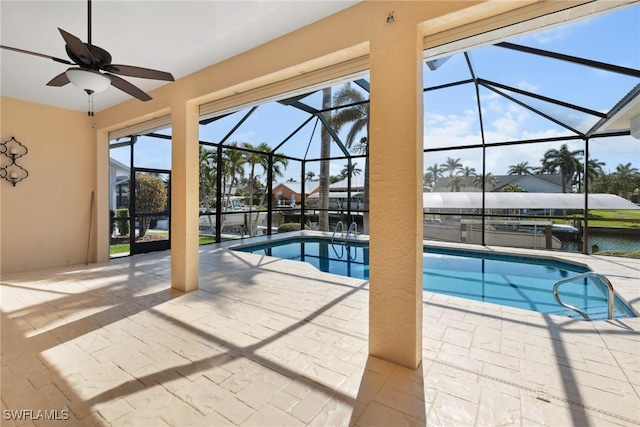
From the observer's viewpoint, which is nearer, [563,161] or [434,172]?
[563,161]

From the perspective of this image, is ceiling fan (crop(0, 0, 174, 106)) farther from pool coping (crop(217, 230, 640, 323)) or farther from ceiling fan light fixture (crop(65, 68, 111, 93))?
pool coping (crop(217, 230, 640, 323))

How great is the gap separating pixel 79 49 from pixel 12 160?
4.53m

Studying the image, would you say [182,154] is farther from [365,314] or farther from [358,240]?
[358,240]

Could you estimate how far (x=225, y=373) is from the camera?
7.48 ft

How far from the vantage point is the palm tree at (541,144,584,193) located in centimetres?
909

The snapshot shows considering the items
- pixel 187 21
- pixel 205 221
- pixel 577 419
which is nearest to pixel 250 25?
pixel 187 21

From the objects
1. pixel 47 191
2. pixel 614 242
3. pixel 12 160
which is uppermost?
pixel 12 160

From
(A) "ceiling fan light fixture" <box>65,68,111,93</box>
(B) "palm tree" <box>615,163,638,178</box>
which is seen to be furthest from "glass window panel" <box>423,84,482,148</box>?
(A) "ceiling fan light fixture" <box>65,68,111,93</box>

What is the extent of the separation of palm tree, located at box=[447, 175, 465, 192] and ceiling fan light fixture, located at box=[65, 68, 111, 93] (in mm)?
10150

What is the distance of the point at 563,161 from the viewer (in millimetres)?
9477

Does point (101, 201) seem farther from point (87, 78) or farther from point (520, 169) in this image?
point (520, 169)

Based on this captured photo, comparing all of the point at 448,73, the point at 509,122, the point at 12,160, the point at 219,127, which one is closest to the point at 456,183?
the point at 509,122

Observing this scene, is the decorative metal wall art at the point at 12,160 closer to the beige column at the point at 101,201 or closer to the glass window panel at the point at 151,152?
the beige column at the point at 101,201

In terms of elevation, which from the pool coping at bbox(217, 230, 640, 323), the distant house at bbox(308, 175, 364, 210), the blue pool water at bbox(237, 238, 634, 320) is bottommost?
the blue pool water at bbox(237, 238, 634, 320)
